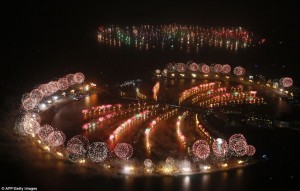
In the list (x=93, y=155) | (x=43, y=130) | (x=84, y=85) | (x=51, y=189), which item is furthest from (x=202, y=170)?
(x=84, y=85)

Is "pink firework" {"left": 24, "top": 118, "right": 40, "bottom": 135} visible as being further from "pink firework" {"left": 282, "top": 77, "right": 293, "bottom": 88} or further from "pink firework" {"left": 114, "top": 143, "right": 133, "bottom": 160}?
"pink firework" {"left": 282, "top": 77, "right": 293, "bottom": 88}

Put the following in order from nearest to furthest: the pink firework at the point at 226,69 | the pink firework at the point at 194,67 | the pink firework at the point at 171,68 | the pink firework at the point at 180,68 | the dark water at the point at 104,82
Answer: the dark water at the point at 104,82 → the pink firework at the point at 226,69 → the pink firework at the point at 194,67 → the pink firework at the point at 180,68 → the pink firework at the point at 171,68

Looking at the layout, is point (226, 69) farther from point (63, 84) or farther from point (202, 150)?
point (202, 150)

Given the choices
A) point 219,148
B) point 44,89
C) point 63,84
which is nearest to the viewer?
point 219,148

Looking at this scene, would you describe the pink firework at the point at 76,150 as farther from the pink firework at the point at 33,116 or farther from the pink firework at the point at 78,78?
the pink firework at the point at 78,78

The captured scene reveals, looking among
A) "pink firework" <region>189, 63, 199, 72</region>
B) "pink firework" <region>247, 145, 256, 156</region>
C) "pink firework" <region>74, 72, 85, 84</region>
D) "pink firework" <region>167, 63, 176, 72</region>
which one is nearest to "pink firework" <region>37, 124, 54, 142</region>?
"pink firework" <region>74, 72, 85, 84</region>

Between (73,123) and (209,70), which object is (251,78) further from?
(73,123)

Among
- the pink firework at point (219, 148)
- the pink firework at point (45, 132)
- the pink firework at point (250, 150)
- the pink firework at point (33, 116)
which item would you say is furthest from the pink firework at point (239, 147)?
the pink firework at point (33, 116)

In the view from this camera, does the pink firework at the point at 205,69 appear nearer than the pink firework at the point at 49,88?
No

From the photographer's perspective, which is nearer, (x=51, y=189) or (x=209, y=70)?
(x=51, y=189)

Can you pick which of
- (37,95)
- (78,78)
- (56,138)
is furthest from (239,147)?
(78,78)

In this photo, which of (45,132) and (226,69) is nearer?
(45,132)
